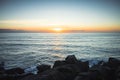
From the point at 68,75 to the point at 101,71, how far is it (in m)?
2.38

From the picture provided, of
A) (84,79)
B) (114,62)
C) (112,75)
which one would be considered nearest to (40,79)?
(84,79)

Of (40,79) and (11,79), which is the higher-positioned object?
(40,79)

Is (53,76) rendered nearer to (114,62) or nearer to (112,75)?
(112,75)

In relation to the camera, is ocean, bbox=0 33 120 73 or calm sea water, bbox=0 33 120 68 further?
calm sea water, bbox=0 33 120 68

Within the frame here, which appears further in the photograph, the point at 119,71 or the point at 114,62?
the point at 114,62

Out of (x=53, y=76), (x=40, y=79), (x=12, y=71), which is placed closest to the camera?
(x=40, y=79)

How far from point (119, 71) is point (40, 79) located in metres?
5.82

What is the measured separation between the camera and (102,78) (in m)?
11.1

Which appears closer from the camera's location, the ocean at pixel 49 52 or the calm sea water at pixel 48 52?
the ocean at pixel 49 52

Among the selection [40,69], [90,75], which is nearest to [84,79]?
[90,75]

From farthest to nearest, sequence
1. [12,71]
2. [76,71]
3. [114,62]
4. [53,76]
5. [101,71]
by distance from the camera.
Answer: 1. [12,71]
2. [114,62]
3. [76,71]
4. [101,71]
5. [53,76]

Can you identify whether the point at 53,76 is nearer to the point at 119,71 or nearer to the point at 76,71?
the point at 76,71

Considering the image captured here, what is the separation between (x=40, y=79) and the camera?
32.7 feet

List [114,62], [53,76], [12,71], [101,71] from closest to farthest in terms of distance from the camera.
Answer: [53,76] → [101,71] → [114,62] → [12,71]
